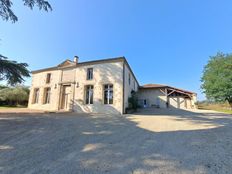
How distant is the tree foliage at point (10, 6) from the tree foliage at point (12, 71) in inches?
87.9

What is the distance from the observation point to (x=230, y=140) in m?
4.15

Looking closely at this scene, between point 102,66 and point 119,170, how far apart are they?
10.7 metres

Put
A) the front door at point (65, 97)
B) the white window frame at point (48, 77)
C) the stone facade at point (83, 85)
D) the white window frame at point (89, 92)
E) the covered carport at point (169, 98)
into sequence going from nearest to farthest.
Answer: the stone facade at point (83, 85)
the white window frame at point (89, 92)
the front door at point (65, 97)
the white window frame at point (48, 77)
the covered carport at point (169, 98)

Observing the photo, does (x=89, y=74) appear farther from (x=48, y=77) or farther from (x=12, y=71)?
(x=12, y=71)

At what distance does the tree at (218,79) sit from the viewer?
68.0ft

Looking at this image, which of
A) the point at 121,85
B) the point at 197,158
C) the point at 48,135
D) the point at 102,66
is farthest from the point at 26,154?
the point at 102,66

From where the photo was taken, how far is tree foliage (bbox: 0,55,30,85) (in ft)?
24.4

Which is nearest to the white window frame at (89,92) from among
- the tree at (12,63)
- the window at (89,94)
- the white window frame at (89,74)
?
the window at (89,94)

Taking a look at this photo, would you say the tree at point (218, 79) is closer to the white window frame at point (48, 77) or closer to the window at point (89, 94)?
the window at point (89, 94)

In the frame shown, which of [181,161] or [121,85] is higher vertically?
[121,85]

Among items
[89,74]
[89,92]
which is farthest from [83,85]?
[89,74]

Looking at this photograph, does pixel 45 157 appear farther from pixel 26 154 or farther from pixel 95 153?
pixel 95 153

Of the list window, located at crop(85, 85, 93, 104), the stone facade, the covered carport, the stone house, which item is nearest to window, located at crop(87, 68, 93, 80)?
the stone house

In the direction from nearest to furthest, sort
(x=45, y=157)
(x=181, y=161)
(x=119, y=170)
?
(x=119, y=170), (x=181, y=161), (x=45, y=157)
